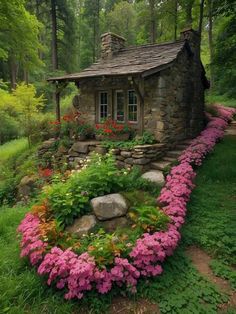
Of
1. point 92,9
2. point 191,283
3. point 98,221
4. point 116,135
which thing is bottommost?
point 191,283

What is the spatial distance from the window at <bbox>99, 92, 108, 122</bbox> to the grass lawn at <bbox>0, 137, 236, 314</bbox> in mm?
5370

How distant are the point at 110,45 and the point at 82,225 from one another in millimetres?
9093

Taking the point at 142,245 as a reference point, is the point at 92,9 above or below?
above

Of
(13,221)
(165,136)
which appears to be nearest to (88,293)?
(13,221)

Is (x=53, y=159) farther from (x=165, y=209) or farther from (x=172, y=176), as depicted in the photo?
(x=165, y=209)

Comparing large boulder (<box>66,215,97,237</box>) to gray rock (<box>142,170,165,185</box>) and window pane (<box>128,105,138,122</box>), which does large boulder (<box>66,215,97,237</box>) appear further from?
window pane (<box>128,105,138,122</box>)

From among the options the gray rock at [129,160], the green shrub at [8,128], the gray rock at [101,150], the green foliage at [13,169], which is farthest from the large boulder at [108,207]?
the green shrub at [8,128]

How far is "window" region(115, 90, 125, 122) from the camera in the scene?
980cm

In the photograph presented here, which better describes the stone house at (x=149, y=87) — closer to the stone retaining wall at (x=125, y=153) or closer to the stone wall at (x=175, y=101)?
the stone wall at (x=175, y=101)

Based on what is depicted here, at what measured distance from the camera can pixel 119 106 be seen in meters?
9.92

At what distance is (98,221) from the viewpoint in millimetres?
4910

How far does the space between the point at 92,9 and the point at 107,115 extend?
2366 centimetres

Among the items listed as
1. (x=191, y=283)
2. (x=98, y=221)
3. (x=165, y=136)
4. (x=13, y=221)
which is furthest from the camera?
(x=165, y=136)

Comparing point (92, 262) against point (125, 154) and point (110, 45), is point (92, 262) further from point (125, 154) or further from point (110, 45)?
point (110, 45)
